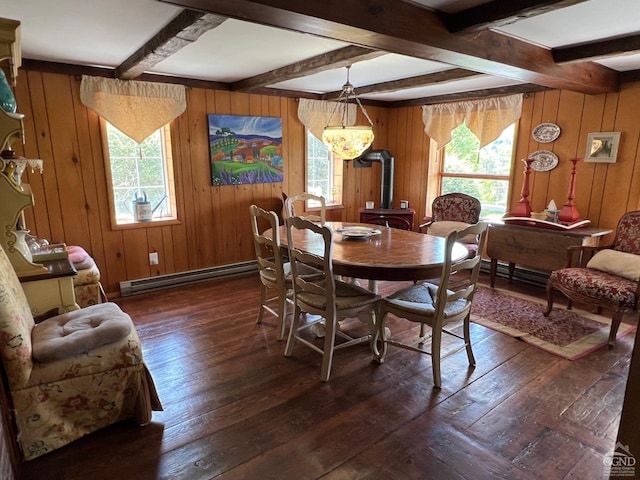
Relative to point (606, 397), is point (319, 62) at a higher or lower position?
higher

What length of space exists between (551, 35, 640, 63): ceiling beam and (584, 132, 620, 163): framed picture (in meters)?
1.27

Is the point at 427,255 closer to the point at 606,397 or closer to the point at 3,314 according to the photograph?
the point at 606,397

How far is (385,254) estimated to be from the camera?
2.50 m

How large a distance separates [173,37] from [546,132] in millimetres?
3563

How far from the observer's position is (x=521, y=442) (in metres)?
1.88

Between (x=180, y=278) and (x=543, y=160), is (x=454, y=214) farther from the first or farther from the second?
(x=180, y=278)

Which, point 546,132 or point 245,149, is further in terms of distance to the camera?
point 245,149

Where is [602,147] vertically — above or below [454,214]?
above

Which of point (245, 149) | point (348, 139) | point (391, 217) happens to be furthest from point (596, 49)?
point (245, 149)

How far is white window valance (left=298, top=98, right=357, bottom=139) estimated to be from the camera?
183 inches

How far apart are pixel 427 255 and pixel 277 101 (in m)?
2.88

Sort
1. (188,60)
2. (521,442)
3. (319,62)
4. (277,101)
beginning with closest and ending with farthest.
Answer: (521,442) < (319,62) < (188,60) < (277,101)

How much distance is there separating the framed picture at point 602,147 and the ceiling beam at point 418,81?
4.54ft

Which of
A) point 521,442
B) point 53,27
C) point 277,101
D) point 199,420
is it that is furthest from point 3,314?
point 277,101
